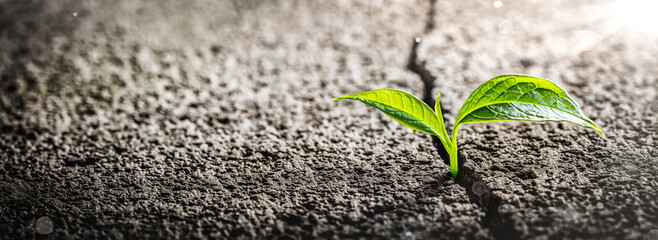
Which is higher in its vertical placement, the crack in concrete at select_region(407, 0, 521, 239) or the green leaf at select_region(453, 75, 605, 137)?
the green leaf at select_region(453, 75, 605, 137)

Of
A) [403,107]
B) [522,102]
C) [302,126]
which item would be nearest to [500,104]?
[522,102]

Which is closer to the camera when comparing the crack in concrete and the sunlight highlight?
the crack in concrete

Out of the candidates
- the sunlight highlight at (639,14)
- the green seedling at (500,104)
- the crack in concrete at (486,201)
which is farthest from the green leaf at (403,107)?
the sunlight highlight at (639,14)

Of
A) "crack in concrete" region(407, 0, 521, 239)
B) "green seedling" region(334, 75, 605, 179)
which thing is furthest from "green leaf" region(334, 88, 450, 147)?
"crack in concrete" region(407, 0, 521, 239)

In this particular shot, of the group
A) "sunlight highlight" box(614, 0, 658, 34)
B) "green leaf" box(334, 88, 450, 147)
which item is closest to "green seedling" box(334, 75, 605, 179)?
"green leaf" box(334, 88, 450, 147)

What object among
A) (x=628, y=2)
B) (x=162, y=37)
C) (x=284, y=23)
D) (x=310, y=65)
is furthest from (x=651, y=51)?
(x=162, y=37)

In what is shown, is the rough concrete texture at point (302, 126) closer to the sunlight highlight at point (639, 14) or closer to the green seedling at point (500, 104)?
the sunlight highlight at point (639, 14)

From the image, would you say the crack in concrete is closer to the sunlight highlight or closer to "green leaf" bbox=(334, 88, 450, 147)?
"green leaf" bbox=(334, 88, 450, 147)

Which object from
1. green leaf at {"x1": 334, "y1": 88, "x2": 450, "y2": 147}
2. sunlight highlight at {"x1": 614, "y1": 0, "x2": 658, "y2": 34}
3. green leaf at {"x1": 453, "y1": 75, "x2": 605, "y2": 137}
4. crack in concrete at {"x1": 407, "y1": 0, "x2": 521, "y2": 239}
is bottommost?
crack in concrete at {"x1": 407, "y1": 0, "x2": 521, "y2": 239}
